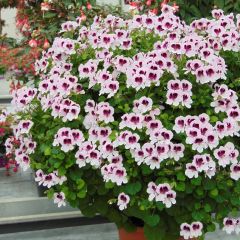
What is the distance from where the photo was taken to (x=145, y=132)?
10.2 feet

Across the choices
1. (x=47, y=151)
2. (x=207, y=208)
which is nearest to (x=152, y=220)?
(x=207, y=208)

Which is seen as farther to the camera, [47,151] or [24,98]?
[24,98]

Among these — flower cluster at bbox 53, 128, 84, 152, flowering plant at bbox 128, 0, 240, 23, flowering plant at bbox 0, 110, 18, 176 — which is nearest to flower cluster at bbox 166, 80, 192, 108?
flower cluster at bbox 53, 128, 84, 152

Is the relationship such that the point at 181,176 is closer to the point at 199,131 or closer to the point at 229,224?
the point at 199,131

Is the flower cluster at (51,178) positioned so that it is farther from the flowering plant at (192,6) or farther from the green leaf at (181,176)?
the flowering plant at (192,6)

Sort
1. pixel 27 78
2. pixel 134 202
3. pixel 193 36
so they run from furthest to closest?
pixel 27 78 < pixel 193 36 < pixel 134 202

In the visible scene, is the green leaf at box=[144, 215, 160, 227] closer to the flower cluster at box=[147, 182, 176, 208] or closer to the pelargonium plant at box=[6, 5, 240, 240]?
the pelargonium plant at box=[6, 5, 240, 240]

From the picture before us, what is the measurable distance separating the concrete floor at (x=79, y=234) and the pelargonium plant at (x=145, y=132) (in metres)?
1.28

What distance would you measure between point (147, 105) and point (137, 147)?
0.26 m

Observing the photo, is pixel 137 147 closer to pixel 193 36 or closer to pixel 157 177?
pixel 157 177

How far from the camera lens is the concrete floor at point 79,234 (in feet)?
15.4

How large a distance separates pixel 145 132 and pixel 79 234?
200 cm

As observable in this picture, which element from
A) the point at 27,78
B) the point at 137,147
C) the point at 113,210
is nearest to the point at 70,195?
the point at 113,210

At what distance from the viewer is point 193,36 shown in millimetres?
3475
